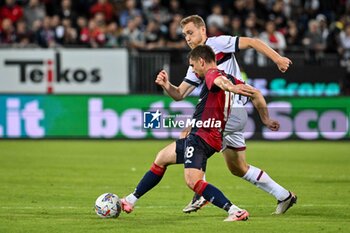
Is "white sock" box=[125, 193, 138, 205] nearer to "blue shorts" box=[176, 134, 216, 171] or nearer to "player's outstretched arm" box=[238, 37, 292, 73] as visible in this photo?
"blue shorts" box=[176, 134, 216, 171]

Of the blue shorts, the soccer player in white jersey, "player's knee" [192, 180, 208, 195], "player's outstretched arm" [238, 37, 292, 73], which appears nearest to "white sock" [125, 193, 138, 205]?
the soccer player in white jersey

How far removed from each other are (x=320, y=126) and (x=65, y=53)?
22.8ft

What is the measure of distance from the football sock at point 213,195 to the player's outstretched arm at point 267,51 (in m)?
1.61

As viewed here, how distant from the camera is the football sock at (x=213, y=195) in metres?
9.34

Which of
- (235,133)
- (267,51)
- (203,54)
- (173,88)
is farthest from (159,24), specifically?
(203,54)

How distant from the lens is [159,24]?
25.2 m

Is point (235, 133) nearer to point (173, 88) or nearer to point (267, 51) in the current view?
point (173, 88)

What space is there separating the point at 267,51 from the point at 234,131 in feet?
3.33

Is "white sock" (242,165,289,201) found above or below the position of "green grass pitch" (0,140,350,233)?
above

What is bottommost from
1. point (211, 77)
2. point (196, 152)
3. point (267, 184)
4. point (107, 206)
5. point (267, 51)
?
point (107, 206)

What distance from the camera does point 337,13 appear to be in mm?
27844

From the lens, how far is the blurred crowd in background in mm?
24125

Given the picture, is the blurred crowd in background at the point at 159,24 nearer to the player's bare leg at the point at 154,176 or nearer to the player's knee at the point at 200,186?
the player's bare leg at the point at 154,176

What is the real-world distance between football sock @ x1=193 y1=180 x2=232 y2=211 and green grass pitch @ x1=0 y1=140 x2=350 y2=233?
8.6 inches
